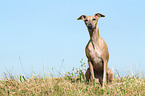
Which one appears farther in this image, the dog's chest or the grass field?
the dog's chest

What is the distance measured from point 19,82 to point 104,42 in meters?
3.01

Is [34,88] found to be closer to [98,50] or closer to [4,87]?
[4,87]

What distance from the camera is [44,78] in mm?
7293

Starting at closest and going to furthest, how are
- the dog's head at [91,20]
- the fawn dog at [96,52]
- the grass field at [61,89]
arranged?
1. the grass field at [61,89]
2. the dog's head at [91,20]
3. the fawn dog at [96,52]

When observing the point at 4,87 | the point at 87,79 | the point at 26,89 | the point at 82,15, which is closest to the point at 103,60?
the point at 87,79

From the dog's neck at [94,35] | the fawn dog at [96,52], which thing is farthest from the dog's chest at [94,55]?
the dog's neck at [94,35]

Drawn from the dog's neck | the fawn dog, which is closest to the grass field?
the fawn dog

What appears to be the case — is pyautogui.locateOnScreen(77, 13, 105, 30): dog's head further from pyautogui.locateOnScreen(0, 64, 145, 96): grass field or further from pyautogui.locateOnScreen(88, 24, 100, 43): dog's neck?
pyautogui.locateOnScreen(0, 64, 145, 96): grass field

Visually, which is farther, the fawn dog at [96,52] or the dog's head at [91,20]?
the fawn dog at [96,52]

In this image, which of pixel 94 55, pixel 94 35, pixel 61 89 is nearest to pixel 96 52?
pixel 94 55

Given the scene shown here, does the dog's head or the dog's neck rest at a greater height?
the dog's head

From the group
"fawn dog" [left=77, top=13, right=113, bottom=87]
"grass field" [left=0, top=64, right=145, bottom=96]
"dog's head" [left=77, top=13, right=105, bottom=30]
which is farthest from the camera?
"fawn dog" [left=77, top=13, right=113, bottom=87]

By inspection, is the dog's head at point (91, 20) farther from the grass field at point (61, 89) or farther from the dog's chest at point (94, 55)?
the grass field at point (61, 89)

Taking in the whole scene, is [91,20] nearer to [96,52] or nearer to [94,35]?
[94,35]
